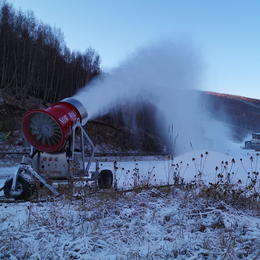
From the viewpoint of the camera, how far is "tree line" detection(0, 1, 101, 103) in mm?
31497

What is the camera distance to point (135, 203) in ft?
14.6

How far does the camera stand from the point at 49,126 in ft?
21.6

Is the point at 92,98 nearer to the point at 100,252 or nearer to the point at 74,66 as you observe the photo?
the point at 100,252

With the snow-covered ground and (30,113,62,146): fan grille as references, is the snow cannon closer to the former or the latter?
(30,113,62,146): fan grille

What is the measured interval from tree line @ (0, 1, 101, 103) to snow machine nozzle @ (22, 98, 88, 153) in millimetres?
25345

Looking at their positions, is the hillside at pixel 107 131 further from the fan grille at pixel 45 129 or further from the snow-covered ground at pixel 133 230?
the snow-covered ground at pixel 133 230

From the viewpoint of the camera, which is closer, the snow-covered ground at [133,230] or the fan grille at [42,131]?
the snow-covered ground at [133,230]

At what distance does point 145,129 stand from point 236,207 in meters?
48.0

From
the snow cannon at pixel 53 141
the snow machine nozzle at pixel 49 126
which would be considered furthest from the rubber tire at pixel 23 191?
the snow machine nozzle at pixel 49 126

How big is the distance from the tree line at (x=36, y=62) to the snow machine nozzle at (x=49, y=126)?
83.2 feet

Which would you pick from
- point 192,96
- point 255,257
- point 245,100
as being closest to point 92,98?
point 255,257

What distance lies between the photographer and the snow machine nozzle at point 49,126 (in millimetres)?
6480

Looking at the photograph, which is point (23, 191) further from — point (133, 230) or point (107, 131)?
point (107, 131)

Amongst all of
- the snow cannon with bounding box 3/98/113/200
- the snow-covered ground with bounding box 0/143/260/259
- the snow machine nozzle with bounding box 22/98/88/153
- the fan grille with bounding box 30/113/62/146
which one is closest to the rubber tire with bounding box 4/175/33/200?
the snow-covered ground with bounding box 0/143/260/259
